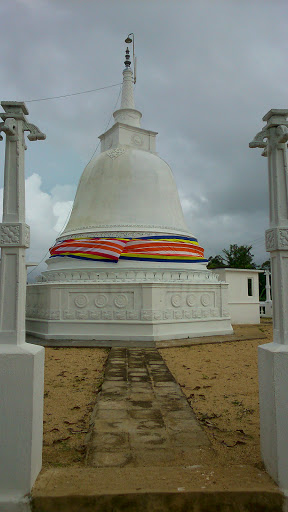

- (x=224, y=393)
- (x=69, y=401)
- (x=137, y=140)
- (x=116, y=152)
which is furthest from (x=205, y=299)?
(x=69, y=401)

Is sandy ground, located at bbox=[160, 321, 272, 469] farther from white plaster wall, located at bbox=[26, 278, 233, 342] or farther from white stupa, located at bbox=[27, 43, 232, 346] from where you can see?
white stupa, located at bbox=[27, 43, 232, 346]

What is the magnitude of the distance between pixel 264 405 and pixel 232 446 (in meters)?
0.89

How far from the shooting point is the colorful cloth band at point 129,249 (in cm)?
1394

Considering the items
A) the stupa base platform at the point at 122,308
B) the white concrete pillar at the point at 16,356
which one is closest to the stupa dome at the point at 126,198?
the stupa base platform at the point at 122,308

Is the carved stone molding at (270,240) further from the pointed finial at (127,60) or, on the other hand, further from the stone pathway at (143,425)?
the pointed finial at (127,60)

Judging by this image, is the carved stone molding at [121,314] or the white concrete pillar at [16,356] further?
the carved stone molding at [121,314]

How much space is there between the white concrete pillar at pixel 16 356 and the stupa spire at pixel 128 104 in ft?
51.2

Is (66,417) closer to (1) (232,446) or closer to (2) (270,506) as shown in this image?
(1) (232,446)

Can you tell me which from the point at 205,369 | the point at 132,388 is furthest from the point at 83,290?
the point at 132,388

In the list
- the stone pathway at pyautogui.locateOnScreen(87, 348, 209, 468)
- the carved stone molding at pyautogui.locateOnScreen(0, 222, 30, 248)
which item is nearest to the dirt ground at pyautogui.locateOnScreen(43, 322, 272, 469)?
the stone pathway at pyautogui.locateOnScreen(87, 348, 209, 468)

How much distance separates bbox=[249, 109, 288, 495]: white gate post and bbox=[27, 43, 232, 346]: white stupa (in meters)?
8.81

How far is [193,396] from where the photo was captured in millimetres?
5988

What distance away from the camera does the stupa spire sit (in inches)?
725

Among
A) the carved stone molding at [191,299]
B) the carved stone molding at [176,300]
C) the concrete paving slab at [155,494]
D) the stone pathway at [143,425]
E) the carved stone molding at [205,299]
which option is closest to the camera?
the concrete paving slab at [155,494]
